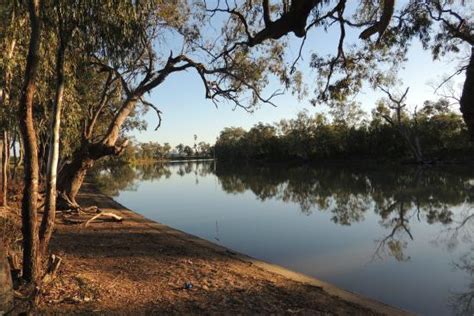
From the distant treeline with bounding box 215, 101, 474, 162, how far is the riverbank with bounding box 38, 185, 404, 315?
31.1 meters

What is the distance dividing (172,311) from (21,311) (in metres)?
1.34

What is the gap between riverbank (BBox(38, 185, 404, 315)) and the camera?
4.32 meters

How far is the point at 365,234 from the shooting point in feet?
34.9

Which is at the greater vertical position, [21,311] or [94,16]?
[94,16]

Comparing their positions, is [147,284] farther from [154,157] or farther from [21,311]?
[154,157]

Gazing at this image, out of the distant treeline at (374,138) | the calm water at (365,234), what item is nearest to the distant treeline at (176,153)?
the distant treeline at (374,138)

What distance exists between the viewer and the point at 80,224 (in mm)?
9562

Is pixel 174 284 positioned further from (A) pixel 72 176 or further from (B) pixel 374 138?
(B) pixel 374 138

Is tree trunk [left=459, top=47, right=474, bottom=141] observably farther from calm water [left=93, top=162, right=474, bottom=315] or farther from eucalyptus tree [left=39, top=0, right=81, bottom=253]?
eucalyptus tree [left=39, top=0, right=81, bottom=253]

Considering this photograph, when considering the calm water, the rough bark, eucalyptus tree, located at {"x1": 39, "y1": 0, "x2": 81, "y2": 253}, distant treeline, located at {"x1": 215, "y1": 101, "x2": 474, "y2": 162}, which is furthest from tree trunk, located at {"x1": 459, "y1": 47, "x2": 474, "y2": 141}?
distant treeline, located at {"x1": 215, "y1": 101, "x2": 474, "y2": 162}

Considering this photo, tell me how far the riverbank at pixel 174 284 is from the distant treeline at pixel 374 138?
31077 mm

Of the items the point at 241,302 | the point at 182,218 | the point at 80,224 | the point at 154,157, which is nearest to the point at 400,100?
the point at 182,218

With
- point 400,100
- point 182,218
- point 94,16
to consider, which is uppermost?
point 400,100

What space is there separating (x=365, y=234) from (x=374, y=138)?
121ft
